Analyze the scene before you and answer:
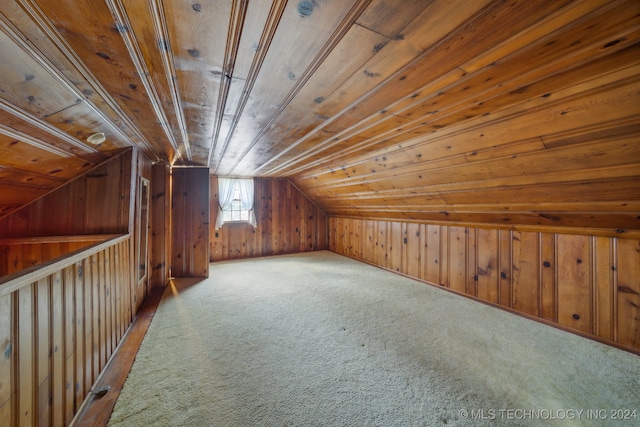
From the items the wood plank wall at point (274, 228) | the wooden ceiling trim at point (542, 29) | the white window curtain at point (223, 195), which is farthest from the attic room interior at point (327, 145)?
the wood plank wall at point (274, 228)

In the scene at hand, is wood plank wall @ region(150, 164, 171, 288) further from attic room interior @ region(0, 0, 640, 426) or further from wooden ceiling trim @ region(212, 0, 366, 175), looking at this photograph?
wooden ceiling trim @ region(212, 0, 366, 175)

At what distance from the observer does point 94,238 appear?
7.21ft

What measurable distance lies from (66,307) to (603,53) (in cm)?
270

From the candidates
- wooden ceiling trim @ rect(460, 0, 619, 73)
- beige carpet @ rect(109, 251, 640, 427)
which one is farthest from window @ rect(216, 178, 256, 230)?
wooden ceiling trim @ rect(460, 0, 619, 73)

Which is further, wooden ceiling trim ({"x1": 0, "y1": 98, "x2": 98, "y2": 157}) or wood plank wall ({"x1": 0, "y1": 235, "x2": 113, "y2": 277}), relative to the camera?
wood plank wall ({"x1": 0, "y1": 235, "x2": 113, "y2": 277})

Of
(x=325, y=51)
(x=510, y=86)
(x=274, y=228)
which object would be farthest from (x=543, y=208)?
(x=274, y=228)

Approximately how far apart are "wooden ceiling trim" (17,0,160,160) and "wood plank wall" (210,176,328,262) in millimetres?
3149

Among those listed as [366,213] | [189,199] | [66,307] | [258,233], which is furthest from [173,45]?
[258,233]

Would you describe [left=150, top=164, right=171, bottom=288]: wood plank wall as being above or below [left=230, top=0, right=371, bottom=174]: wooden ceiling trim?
below

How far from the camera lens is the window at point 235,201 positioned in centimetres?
509

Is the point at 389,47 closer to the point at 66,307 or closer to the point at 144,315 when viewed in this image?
the point at 66,307

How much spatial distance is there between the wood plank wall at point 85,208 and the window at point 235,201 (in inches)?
108

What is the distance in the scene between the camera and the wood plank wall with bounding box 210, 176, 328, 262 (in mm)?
5156

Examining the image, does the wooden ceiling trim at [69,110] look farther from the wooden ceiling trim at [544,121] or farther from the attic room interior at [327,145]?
the wooden ceiling trim at [544,121]
